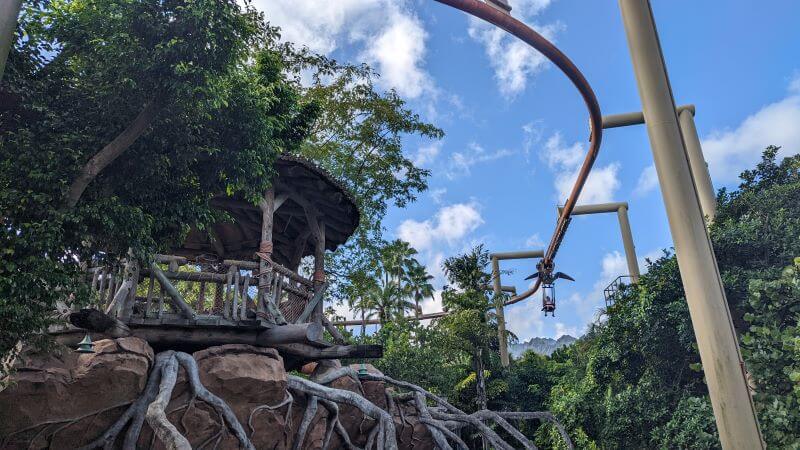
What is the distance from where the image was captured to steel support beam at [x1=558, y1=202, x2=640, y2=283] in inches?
800

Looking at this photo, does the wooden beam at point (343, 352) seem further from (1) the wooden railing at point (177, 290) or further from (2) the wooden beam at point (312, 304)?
(1) the wooden railing at point (177, 290)

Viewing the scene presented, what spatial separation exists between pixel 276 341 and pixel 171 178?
321 cm

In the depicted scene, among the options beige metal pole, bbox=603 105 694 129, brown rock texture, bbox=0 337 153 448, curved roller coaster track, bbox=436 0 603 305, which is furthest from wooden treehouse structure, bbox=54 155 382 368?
beige metal pole, bbox=603 105 694 129

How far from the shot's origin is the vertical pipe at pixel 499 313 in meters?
23.1

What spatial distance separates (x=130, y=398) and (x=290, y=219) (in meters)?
6.05

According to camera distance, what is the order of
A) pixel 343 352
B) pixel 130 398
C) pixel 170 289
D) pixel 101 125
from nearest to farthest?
pixel 101 125, pixel 130 398, pixel 170 289, pixel 343 352

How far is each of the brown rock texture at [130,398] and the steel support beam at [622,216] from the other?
14.2 meters

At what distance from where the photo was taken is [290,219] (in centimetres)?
1298

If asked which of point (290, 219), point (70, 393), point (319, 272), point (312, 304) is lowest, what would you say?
point (70, 393)

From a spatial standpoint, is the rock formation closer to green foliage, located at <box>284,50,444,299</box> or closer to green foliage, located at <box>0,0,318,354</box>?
green foliage, located at <box>0,0,318,354</box>

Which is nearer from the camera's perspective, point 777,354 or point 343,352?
point 777,354

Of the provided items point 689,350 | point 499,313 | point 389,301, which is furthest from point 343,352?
point 389,301

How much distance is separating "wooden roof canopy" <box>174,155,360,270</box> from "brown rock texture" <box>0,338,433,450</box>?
7.75 ft

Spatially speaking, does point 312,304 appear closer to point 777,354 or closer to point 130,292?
point 130,292
